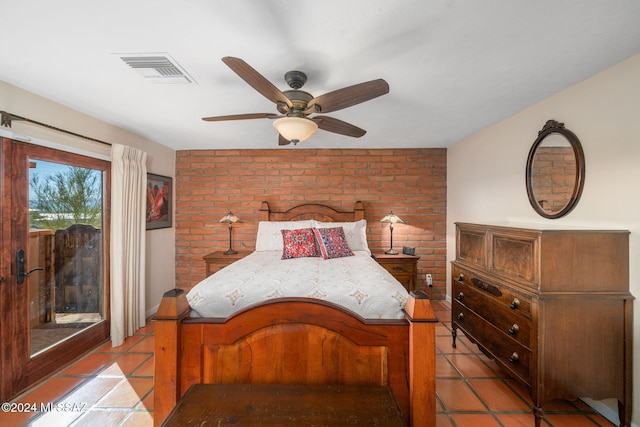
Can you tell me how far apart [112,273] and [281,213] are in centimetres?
209

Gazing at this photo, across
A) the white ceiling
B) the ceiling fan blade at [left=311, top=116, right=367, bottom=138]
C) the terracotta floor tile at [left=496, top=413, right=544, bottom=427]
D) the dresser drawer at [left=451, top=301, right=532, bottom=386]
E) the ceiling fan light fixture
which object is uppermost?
the white ceiling

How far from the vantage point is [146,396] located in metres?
2.01

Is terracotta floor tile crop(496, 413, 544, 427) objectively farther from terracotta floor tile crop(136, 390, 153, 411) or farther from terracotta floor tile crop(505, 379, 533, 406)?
terracotta floor tile crop(136, 390, 153, 411)

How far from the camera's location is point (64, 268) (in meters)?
2.50

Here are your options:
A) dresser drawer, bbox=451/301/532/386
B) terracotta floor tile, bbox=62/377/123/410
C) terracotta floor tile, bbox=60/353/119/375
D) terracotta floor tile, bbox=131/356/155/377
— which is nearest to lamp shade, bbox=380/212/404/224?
dresser drawer, bbox=451/301/532/386

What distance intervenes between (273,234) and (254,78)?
2293mm

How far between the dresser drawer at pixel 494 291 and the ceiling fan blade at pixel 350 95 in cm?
166

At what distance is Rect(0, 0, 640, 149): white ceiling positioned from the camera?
1259 mm

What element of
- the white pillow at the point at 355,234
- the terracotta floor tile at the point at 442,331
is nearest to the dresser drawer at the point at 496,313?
the terracotta floor tile at the point at 442,331

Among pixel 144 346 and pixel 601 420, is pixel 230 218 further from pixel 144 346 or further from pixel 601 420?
pixel 601 420

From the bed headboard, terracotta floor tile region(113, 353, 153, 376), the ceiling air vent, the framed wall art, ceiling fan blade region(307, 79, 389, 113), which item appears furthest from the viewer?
the bed headboard

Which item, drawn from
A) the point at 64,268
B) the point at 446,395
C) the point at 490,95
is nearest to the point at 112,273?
the point at 64,268

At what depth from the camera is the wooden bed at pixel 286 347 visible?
4.63ft

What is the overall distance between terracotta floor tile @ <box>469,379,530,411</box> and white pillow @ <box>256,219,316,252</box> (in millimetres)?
2267
